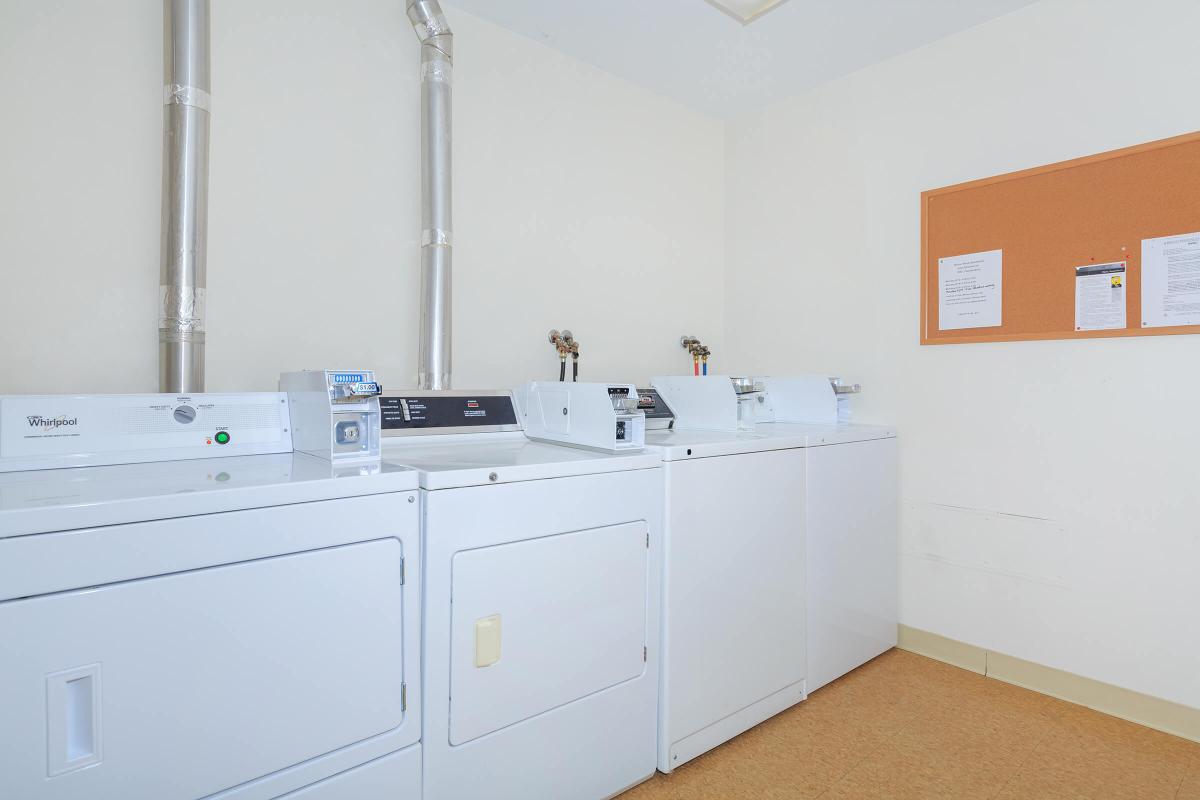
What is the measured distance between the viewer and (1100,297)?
2184mm

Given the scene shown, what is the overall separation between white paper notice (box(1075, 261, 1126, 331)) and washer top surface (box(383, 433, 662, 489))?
1655mm

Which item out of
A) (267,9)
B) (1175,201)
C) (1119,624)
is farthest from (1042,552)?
(267,9)

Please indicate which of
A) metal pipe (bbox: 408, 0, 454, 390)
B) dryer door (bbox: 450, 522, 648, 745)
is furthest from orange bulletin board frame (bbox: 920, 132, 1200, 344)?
metal pipe (bbox: 408, 0, 454, 390)

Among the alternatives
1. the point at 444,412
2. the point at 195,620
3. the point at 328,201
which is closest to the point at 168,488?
the point at 195,620

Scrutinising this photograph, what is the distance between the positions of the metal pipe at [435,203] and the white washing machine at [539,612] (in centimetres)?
37

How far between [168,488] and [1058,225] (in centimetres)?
281

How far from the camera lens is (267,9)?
80.8 inches

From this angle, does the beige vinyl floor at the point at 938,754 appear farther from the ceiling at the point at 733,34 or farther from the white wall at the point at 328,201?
the ceiling at the point at 733,34

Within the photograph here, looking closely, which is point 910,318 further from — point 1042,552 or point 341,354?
point 341,354

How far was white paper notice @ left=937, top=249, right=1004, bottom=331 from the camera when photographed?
2.44m

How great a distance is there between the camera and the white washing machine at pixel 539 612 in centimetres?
140

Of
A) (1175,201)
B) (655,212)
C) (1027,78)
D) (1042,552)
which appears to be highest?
(1027,78)

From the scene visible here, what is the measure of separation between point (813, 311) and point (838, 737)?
1.83 meters

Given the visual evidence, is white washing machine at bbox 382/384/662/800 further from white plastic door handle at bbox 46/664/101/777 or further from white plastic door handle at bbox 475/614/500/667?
white plastic door handle at bbox 46/664/101/777
